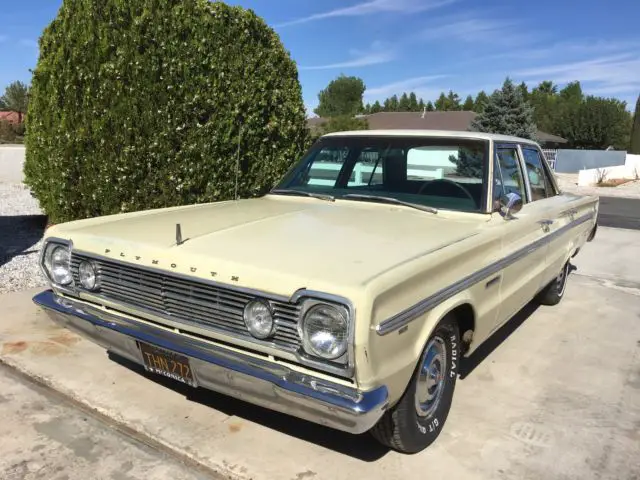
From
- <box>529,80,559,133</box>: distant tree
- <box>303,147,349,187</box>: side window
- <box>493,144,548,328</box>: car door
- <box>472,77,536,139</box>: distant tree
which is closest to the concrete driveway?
<box>493,144,548,328</box>: car door

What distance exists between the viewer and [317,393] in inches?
89.7

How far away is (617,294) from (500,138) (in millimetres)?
3132

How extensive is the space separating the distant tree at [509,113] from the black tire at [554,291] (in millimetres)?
18189

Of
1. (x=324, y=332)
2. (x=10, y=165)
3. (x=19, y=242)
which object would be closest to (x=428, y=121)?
(x=10, y=165)

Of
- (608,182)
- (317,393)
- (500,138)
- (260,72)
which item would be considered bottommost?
(608,182)

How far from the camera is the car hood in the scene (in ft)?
7.88

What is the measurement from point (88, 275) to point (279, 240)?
3.72ft

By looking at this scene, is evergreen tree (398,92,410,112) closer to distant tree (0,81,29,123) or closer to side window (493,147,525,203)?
distant tree (0,81,29,123)

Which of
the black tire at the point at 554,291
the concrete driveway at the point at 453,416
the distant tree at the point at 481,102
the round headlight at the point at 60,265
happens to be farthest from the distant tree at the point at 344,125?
the round headlight at the point at 60,265

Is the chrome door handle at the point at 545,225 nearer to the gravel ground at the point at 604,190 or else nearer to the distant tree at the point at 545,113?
the gravel ground at the point at 604,190

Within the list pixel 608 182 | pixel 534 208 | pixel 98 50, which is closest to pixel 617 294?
pixel 534 208

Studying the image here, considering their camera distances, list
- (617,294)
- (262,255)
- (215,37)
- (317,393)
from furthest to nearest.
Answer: (215,37), (617,294), (262,255), (317,393)

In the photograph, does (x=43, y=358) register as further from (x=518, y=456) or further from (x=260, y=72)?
(x=260, y=72)

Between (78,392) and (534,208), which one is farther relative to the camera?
(534,208)
